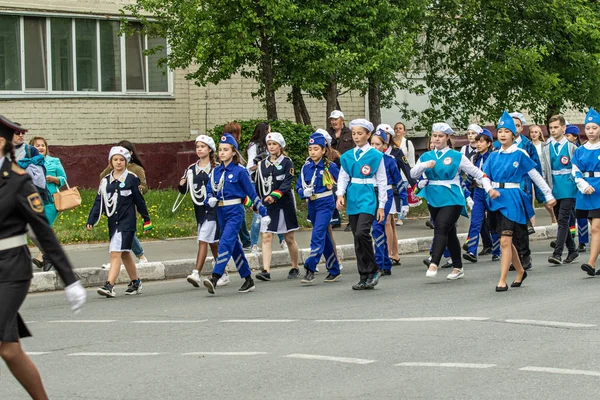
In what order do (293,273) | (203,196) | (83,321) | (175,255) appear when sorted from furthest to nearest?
(175,255)
(293,273)
(203,196)
(83,321)

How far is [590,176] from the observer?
13.0 m

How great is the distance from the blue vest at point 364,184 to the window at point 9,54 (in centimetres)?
1327

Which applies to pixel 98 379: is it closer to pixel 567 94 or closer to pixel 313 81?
pixel 313 81

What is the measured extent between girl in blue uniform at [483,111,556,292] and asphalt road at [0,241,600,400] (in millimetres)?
568

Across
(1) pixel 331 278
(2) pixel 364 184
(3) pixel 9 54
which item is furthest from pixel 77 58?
(2) pixel 364 184

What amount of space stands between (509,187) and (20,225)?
682cm

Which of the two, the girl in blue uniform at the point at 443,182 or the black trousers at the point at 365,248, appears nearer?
the black trousers at the point at 365,248

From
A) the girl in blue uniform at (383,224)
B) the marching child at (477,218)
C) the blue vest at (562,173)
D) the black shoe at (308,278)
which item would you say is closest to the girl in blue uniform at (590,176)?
the blue vest at (562,173)

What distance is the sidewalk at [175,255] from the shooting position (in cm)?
1362

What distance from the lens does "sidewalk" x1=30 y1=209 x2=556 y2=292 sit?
13.6m

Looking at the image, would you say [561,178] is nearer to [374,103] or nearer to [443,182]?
[443,182]

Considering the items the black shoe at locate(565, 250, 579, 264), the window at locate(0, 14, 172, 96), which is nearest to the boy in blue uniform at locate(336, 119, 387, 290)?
the black shoe at locate(565, 250, 579, 264)

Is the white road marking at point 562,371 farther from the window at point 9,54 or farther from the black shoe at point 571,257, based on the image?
the window at point 9,54

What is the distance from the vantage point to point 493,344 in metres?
8.33
